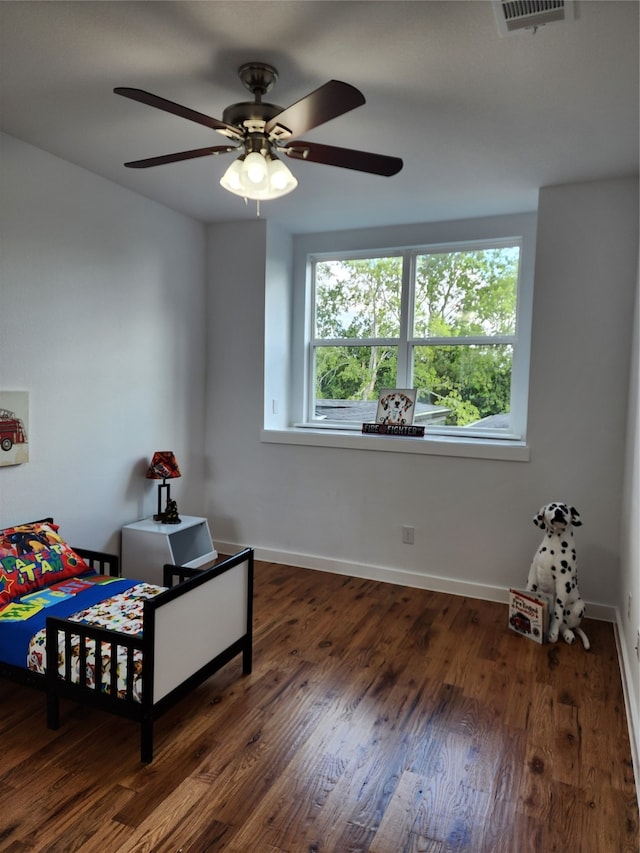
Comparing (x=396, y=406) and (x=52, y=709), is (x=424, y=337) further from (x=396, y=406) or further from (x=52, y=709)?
(x=52, y=709)

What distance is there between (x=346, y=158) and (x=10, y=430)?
2203mm

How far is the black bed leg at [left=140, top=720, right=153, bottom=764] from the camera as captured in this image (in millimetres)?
1978

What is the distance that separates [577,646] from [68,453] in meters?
3.14

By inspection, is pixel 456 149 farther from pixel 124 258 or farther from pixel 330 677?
pixel 330 677

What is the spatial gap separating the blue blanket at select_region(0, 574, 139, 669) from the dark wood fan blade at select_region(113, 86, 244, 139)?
80.3 inches

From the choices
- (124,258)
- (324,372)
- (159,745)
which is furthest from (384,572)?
(124,258)

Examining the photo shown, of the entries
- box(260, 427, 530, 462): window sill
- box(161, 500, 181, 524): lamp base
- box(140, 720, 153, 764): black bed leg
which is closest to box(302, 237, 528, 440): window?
box(260, 427, 530, 462): window sill

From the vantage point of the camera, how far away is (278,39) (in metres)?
1.93

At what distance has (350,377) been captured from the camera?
4.52m

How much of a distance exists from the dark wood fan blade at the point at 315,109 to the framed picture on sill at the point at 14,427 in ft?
6.34

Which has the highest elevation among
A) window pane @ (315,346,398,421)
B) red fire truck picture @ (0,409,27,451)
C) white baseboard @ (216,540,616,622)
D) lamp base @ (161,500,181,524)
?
window pane @ (315,346,398,421)

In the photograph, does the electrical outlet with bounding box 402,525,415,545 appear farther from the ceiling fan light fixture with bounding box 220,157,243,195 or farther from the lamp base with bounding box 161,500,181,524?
the ceiling fan light fixture with bounding box 220,157,243,195

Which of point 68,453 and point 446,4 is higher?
point 446,4

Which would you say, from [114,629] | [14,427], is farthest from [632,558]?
[14,427]
